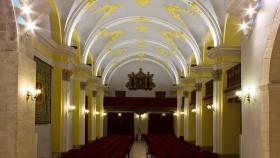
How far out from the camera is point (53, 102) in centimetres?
1641

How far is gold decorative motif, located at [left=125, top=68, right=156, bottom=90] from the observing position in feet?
125

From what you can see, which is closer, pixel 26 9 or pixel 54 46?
pixel 26 9

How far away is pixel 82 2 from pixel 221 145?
27.7 ft

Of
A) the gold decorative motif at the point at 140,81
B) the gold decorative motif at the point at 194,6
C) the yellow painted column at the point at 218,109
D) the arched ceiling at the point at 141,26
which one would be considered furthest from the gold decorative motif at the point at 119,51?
the yellow painted column at the point at 218,109

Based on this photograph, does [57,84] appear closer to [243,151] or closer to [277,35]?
[243,151]

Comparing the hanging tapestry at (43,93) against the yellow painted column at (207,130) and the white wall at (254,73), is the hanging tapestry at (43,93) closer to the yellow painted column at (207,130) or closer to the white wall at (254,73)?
the white wall at (254,73)

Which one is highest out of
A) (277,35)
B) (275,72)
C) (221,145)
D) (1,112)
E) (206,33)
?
(206,33)

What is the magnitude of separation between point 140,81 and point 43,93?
23648mm

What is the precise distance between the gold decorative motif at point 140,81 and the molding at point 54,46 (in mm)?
21138

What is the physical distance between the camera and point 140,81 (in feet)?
126

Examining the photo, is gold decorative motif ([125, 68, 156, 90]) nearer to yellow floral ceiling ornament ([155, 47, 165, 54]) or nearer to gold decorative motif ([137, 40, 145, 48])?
yellow floral ceiling ornament ([155, 47, 165, 54])

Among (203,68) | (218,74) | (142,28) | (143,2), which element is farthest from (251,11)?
(142,28)

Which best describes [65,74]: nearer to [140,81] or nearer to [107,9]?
[107,9]

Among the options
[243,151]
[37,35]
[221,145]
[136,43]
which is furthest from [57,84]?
[136,43]
